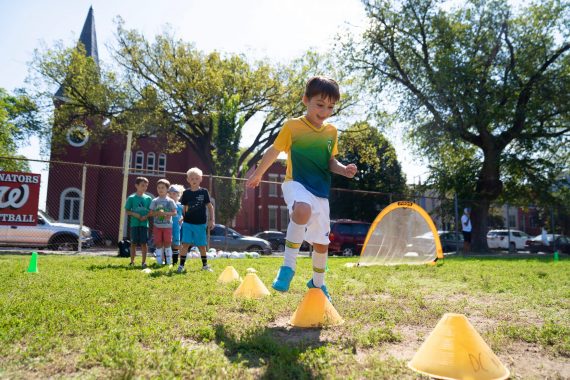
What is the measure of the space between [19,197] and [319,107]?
35.6 feet

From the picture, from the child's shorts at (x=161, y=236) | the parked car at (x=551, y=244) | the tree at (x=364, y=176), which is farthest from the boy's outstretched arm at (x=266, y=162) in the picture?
the tree at (x=364, y=176)

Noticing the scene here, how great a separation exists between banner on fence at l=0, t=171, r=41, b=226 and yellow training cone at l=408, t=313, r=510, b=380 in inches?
472

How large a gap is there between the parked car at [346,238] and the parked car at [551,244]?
33.4 ft

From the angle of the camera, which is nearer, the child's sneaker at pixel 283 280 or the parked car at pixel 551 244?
the child's sneaker at pixel 283 280

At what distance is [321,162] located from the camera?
3830mm

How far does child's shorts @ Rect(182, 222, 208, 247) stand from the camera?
7229 mm

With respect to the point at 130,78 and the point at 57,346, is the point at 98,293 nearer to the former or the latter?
the point at 57,346

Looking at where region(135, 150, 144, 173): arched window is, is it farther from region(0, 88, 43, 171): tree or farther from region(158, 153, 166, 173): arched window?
region(0, 88, 43, 171): tree

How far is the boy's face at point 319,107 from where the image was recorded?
3.69 meters

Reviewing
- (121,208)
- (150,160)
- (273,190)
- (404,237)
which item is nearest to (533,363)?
(404,237)

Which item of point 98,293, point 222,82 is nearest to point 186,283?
point 98,293

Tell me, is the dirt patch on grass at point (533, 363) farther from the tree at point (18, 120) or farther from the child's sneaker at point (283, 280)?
Answer: the tree at point (18, 120)

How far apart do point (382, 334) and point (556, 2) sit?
24584mm

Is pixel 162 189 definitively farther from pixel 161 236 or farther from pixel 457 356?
pixel 457 356
